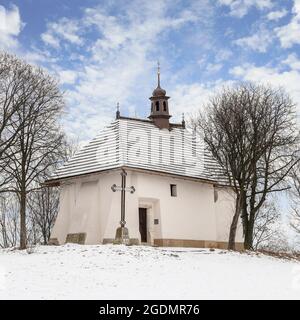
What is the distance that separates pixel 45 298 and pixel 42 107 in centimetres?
1565

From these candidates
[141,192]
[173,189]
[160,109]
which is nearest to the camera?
[141,192]

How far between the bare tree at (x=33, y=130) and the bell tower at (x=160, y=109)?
8164 mm

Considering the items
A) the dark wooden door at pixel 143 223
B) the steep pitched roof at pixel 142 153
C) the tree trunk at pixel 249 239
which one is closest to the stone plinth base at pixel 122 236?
the dark wooden door at pixel 143 223

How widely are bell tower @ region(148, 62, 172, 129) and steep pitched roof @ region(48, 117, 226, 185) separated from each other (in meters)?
0.48

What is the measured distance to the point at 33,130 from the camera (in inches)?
1011

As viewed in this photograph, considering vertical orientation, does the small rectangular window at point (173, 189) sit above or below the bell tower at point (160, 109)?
below

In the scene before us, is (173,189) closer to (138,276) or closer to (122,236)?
(122,236)

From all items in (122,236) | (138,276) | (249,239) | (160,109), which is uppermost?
(160,109)

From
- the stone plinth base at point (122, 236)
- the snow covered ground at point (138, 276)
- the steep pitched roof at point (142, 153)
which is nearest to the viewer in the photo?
the snow covered ground at point (138, 276)

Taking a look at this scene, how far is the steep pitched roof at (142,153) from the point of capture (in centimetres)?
2773

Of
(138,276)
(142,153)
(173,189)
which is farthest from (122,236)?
(138,276)

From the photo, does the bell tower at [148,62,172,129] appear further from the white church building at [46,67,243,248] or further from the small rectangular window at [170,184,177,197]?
the small rectangular window at [170,184,177,197]

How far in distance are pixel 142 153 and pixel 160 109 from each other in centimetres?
560

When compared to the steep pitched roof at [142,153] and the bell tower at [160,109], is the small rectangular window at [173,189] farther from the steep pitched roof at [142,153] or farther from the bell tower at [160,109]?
the bell tower at [160,109]
